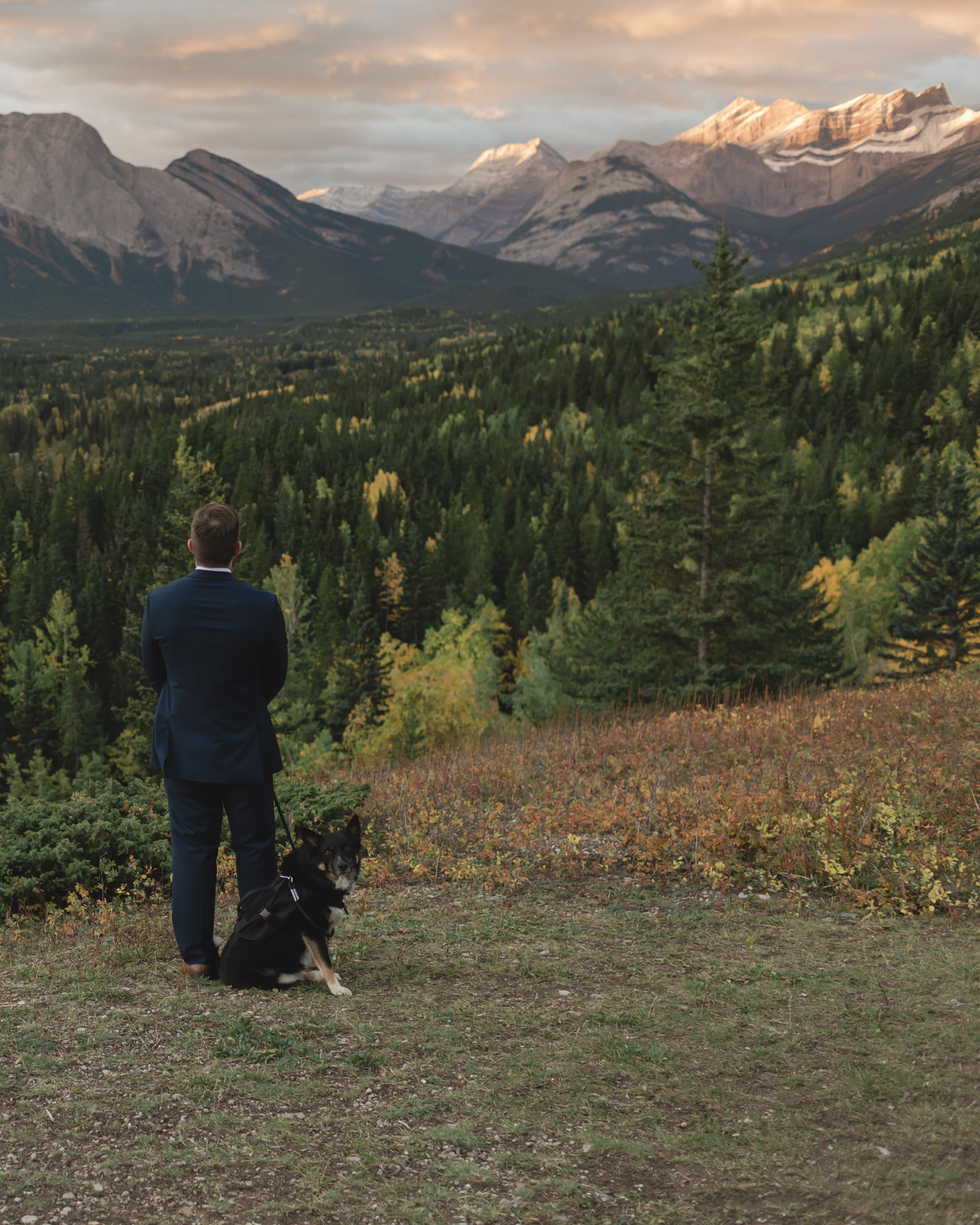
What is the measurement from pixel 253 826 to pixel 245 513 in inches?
2316

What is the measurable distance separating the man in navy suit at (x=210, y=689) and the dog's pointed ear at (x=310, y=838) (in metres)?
0.40

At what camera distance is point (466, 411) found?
5792 inches

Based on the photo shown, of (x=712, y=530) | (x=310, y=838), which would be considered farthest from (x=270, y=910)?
(x=712, y=530)

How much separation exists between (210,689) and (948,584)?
4553cm

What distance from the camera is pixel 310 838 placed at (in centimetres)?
615

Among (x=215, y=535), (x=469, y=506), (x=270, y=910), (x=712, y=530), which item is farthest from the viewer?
(x=469, y=506)

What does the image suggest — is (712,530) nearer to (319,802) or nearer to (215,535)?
(319,802)

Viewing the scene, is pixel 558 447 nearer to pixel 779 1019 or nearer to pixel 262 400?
pixel 262 400

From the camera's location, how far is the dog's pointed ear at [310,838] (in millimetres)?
6066

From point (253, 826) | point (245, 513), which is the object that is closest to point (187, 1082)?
point (253, 826)

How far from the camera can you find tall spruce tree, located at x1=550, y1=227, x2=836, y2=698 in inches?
934

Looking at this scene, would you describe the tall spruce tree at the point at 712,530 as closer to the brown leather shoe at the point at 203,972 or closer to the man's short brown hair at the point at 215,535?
the brown leather shoe at the point at 203,972

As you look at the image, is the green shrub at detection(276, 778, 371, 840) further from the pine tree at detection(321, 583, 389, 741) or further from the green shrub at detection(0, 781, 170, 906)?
the pine tree at detection(321, 583, 389, 741)

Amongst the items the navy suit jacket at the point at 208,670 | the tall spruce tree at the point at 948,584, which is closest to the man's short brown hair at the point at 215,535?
the navy suit jacket at the point at 208,670
